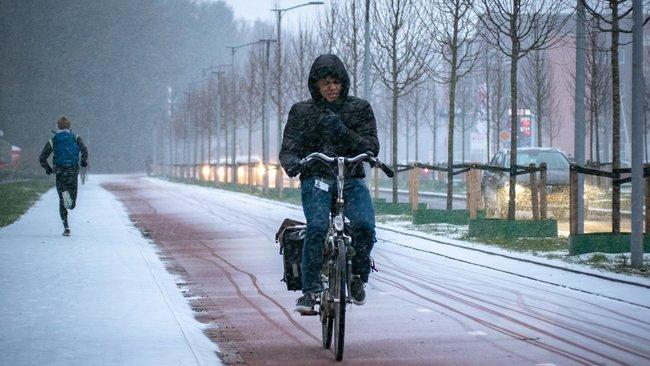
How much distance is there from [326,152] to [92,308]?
114 inches

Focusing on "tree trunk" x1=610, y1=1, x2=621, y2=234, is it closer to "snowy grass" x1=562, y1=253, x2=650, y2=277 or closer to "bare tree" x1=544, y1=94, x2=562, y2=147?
"snowy grass" x1=562, y1=253, x2=650, y2=277

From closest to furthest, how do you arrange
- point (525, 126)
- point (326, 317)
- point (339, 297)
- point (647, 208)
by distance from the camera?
point (339, 297) → point (326, 317) → point (647, 208) → point (525, 126)

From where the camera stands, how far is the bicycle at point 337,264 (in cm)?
738

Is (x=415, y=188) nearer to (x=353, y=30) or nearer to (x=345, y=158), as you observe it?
(x=353, y=30)

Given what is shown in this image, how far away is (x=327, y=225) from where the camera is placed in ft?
26.2

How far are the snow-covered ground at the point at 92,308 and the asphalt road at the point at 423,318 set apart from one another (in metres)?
0.34

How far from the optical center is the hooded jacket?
26.6 ft

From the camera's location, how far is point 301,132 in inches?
328

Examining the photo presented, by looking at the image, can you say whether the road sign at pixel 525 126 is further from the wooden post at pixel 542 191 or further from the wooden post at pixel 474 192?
the wooden post at pixel 542 191

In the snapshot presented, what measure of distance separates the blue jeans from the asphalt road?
23.3 inches

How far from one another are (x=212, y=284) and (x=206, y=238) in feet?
24.4

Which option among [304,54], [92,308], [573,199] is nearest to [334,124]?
[92,308]

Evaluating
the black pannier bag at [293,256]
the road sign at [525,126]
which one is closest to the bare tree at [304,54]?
the road sign at [525,126]

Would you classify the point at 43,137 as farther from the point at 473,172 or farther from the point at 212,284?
the point at 212,284
